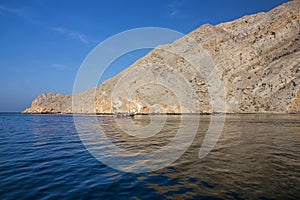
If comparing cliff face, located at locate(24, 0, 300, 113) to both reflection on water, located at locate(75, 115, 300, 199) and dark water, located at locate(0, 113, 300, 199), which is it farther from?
dark water, located at locate(0, 113, 300, 199)

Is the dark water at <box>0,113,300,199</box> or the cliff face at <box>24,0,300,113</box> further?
the cliff face at <box>24,0,300,113</box>

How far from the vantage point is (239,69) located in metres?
119

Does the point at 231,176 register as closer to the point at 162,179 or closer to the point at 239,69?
the point at 162,179

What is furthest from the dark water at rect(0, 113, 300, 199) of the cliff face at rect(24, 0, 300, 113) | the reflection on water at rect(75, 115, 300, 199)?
the cliff face at rect(24, 0, 300, 113)

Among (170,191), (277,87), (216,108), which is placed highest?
(277,87)

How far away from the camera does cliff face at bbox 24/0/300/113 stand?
9588 cm

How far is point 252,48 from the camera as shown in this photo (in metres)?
123

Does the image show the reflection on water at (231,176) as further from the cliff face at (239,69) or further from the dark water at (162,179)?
the cliff face at (239,69)

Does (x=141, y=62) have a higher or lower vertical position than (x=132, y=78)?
higher

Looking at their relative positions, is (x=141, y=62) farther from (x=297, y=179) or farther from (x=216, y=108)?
(x=297, y=179)

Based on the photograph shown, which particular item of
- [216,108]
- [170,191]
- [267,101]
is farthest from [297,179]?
[216,108]

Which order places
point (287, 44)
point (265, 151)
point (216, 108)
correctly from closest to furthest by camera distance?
point (265, 151)
point (287, 44)
point (216, 108)

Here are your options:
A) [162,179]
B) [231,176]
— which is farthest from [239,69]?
[162,179]

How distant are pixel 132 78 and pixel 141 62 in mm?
20325
